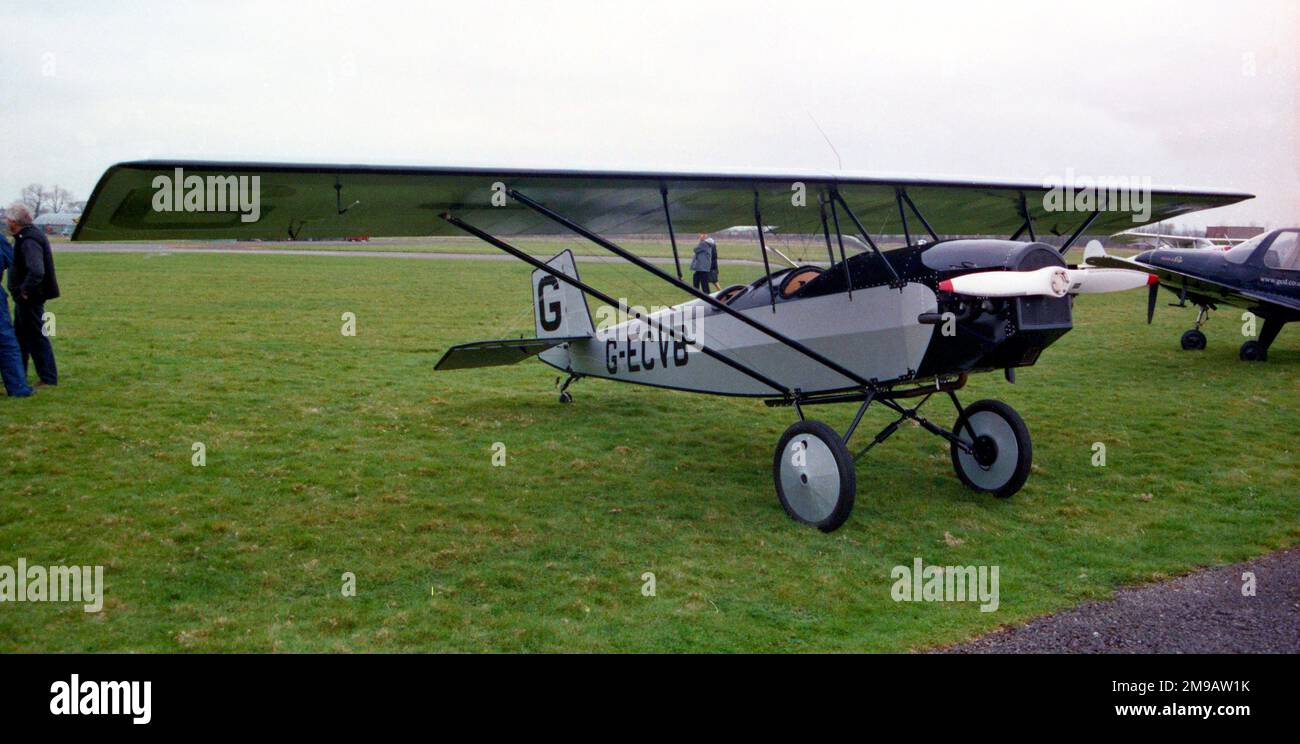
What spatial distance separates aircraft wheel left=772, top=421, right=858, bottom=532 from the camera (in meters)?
6.57

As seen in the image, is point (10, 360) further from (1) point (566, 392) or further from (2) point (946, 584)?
(2) point (946, 584)

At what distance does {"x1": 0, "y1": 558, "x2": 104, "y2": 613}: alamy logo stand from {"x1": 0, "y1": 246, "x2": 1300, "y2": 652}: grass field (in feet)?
0.33

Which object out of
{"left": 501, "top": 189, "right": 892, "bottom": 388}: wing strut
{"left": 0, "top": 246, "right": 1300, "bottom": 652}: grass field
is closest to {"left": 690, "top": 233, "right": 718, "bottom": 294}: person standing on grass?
{"left": 0, "top": 246, "right": 1300, "bottom": 652}: grass field

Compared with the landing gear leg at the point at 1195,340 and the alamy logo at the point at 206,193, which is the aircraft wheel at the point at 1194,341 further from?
the alamy logo at the point at 206,193

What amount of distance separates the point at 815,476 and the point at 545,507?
2.07 meters

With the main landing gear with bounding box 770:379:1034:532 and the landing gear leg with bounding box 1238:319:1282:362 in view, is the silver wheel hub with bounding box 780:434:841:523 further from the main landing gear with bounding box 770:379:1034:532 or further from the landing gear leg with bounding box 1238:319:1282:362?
the landing gear leg with bounding box 1238:319:1282:362

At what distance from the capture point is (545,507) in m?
7.16

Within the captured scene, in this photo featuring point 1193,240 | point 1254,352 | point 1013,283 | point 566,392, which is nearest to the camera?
point 1013,283

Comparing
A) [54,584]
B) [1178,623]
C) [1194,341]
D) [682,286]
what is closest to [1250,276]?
[1194,341]

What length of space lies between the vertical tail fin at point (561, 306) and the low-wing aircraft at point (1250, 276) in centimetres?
827

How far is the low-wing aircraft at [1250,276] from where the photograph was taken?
13891mm
